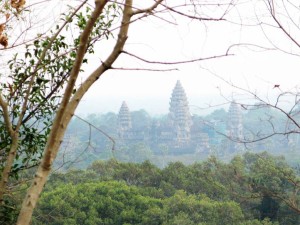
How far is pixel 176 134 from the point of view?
74.5m

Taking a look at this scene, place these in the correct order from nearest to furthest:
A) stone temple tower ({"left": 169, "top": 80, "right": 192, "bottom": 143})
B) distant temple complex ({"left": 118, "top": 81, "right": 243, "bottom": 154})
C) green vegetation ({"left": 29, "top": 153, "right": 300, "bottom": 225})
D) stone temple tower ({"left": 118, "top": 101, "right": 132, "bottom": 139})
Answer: green vegetation ({"left": 29, "top": 153, "right": 300, "bottom": 225}), stone temple tower ({"left": 169, "top": 80, "right": 192, "bottom": 143}), distant temple complex ({"left": 118, "top": 81, "right": 243, "bottom": 154}), stone temple tower ({"left": 118, "top": 101, "right": 132, "bottom": 139})

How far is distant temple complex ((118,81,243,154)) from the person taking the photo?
7319 cm

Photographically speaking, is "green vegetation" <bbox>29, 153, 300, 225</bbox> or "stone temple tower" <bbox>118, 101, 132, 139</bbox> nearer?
"green vegetation" <bbox>29, 153, 300, 225</bbox>

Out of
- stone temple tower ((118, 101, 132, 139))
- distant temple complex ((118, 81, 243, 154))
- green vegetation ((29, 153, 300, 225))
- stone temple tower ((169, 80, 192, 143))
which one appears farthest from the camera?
stone temple tower ((118, 101, 132, 139))

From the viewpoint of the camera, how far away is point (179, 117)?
73438 millimetres

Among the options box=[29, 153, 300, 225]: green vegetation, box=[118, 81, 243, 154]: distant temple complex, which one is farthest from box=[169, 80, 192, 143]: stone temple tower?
box=[29, 153, 300, 225]: green vegetation

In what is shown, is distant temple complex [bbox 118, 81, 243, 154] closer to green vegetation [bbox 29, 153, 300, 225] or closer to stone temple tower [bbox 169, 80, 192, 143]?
stone temple tower [bbox 169, 80, 192, 143]

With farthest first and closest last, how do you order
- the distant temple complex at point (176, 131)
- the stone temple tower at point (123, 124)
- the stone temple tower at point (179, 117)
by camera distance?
the stone temple tower at point (123, 124) → the distant temple complex at point (176, 131) → the stone temple tower at point (179, 117)

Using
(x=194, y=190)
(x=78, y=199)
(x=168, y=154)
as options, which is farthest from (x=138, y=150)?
(x=78, y=199)

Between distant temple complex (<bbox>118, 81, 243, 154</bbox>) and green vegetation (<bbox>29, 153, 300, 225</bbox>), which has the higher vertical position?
distant temple complex (<bbox>118, 81, 243, 154</bbox>)

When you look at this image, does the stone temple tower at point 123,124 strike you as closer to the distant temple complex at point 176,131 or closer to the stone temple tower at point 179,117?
the distant temple complex at point 176,131

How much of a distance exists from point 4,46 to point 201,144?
7047 cm

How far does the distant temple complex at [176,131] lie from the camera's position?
73188mm

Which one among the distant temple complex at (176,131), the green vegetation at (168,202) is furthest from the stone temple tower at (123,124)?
the green vegetation at (168,202)
